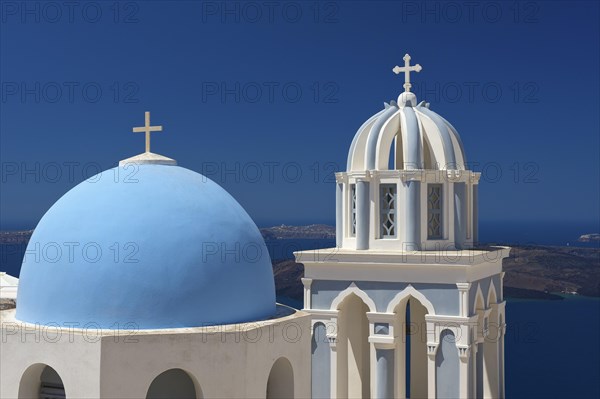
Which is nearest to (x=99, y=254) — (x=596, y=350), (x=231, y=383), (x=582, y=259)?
(x=231, y=383)

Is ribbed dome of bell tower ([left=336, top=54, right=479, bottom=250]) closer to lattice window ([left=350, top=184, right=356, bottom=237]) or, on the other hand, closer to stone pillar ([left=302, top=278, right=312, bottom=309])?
lattice window ([left=350, top=184, right=356, bottom=237])

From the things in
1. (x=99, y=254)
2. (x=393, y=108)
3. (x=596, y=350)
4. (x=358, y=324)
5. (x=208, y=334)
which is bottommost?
(x=596, y=350)

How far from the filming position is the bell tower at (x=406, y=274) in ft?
66.2

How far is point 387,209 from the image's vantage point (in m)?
21.5

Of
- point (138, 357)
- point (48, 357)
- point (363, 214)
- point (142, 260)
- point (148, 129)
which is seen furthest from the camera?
point (363, 214)

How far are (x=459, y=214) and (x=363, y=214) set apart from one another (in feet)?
7.34

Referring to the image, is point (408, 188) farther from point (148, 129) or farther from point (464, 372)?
point (148, 129)

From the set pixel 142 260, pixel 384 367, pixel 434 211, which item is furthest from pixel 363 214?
pixel 142 260

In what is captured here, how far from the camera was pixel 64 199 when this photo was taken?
9750 millimetres

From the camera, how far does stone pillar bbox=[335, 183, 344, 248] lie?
72.7 feet

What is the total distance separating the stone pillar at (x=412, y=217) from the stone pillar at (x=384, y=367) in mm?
2366

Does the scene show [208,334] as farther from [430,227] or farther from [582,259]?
[582,259]

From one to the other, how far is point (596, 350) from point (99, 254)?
97.9ft

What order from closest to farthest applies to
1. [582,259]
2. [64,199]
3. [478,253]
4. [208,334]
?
[208,334] → [64,199] → [478,253] → [582,259]
